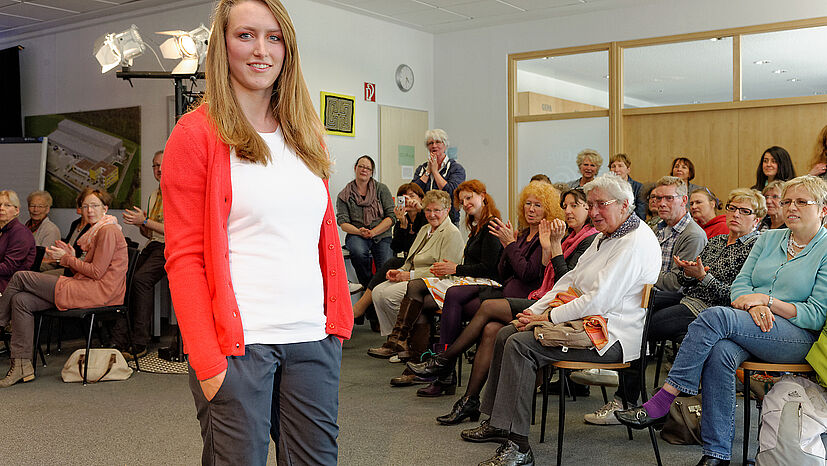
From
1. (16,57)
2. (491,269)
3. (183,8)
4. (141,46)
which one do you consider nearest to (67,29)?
(16,57)

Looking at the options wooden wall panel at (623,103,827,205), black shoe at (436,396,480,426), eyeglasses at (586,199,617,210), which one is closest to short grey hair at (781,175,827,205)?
eyeglasses at (586,199,617,210)

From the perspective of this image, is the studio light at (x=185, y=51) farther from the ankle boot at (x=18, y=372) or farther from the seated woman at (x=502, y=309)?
the seated woman at (x=502, y=309)

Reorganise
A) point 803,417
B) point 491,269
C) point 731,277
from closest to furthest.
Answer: point 803,417 < point 731,277 < point 491,269

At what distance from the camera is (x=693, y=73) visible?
24.9 feet

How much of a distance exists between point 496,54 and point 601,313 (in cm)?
581

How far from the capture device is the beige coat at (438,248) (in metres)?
5.39

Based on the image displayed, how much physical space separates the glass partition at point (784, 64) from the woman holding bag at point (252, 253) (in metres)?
6.83

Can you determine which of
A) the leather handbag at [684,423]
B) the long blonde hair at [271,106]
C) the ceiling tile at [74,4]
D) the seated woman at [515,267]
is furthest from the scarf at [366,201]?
the long blonde hair at [271,106]

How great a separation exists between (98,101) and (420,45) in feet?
12.3

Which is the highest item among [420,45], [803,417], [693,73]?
[420,45]

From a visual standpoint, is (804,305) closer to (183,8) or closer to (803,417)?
(803,417)

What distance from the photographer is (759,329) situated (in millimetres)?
3143

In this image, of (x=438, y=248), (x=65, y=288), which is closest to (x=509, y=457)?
(x=438, y=248)

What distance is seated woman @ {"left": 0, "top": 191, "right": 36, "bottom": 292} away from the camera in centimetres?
565
